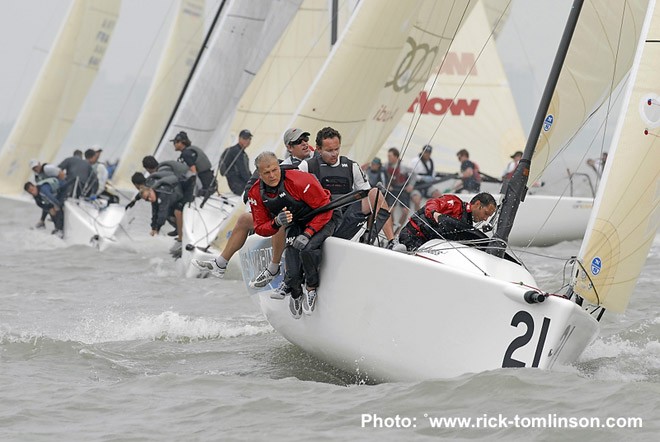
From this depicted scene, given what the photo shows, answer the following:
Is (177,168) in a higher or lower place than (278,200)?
lower

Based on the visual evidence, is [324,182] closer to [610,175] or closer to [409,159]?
[610,175]

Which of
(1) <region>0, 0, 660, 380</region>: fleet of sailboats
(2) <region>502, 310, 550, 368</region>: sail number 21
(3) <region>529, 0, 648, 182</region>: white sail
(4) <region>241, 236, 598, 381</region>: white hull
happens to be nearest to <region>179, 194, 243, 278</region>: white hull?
(1) <region>0, 0, 660, 380</region>: fleet of sailboats

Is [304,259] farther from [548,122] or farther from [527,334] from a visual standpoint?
[548,122]

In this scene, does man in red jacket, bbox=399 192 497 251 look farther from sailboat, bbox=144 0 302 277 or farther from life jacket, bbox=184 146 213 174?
sailboat, bbox=144 0 302 277

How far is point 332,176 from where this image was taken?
7.15 meters

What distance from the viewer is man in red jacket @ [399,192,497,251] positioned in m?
6.82

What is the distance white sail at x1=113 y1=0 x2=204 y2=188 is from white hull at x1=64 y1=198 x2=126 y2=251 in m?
4.37

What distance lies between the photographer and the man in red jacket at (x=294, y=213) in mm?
6680

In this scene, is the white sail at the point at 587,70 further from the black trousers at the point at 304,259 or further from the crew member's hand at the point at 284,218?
the crew member's hand at the point at 284,218

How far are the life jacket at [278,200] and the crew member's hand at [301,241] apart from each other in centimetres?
14

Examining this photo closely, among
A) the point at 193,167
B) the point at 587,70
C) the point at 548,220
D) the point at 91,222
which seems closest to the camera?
the point at 587,70

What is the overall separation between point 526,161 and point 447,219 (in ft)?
2.83

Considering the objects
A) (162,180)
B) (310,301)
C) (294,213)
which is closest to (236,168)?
(162,180)

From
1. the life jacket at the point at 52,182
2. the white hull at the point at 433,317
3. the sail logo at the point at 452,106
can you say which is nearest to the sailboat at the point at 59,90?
the life jacket at the point at 52,182
